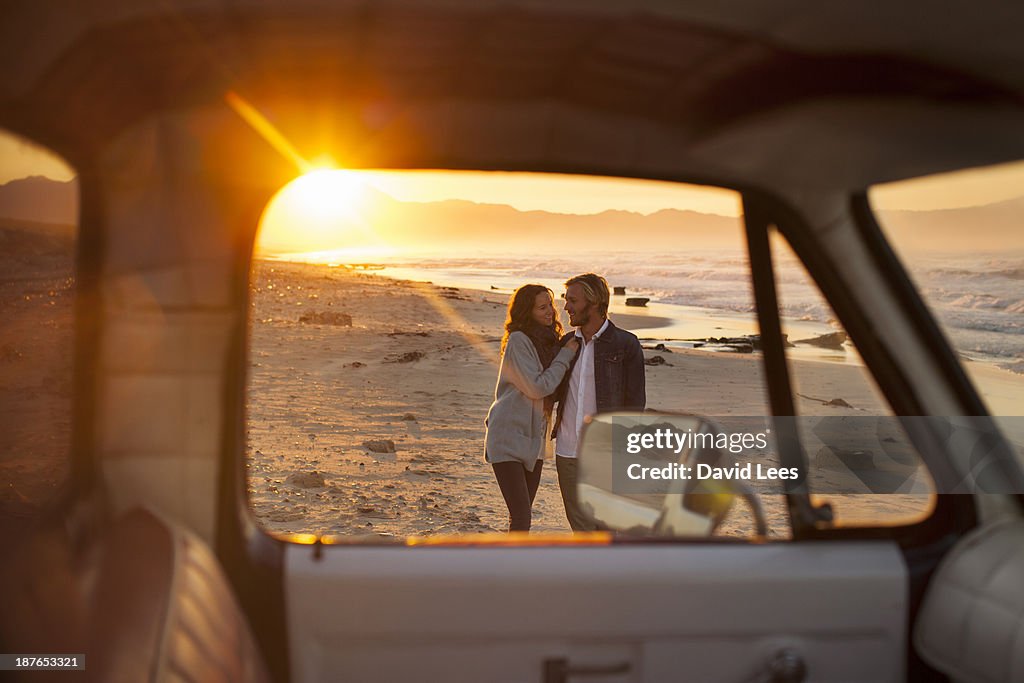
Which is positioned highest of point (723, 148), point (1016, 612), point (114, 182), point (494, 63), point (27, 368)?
point (494, 63)

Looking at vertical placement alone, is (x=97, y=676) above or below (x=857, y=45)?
below

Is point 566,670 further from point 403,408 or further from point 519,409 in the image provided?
point 403,408

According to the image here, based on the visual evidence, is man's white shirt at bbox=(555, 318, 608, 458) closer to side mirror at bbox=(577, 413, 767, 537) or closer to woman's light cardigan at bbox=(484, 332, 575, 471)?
woman's light cardigan at bbox=(484, 332, 575, 471)

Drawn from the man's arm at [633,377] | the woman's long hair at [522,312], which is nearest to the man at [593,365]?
the man's arm at [633,377]

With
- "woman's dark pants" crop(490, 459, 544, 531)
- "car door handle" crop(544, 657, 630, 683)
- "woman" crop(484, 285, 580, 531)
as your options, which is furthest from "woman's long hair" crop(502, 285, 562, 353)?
"car door handle" crop(544, 657, 630, 683)

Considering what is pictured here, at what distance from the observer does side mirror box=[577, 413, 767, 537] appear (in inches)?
81.0

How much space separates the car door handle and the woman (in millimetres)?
2867

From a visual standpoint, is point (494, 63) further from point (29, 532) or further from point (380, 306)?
point (380, 306)

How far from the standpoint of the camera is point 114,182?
1950 mm

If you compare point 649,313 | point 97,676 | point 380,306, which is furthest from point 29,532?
point 380,306

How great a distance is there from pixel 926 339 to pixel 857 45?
65 centimetres

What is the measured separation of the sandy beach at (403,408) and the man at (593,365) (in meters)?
0.56

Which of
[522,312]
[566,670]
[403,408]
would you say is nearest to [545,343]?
[522,312]

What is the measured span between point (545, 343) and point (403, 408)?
9261mm
